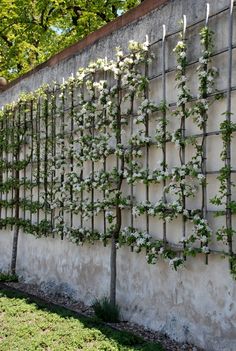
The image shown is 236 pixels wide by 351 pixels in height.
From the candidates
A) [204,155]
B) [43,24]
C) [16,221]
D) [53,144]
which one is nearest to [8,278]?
[16,221]

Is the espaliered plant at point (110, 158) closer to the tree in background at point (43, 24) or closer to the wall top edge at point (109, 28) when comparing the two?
the wall top edge at point (109, 28)

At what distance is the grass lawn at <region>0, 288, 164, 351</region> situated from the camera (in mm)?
3588

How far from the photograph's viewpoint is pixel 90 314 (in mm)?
4547

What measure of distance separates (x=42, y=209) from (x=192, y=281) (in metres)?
2.81

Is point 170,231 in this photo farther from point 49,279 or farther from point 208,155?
point 49,279

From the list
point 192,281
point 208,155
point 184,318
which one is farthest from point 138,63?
point 184,318

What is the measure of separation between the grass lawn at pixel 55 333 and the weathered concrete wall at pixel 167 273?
0.38 meters

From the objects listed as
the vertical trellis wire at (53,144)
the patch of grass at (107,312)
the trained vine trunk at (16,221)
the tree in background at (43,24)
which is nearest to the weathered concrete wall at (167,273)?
the patch of grass at (107,312)

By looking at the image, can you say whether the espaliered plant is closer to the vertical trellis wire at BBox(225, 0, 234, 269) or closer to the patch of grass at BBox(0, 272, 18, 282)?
the vertical trellis wire at BBox(225, 0, 234, 269)

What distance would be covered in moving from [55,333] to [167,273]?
41.2 inches

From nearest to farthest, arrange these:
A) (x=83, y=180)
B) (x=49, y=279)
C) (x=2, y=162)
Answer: (x=83, y=180)
(x=49, y=279)
(x=2, y=162)

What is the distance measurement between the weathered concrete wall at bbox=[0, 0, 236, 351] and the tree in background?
6698mm

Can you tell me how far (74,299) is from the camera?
518cm

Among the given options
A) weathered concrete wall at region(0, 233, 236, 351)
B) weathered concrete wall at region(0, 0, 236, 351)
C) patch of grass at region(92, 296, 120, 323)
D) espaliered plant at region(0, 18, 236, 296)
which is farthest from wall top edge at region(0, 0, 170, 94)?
patch of grass at region(92, 296, 120, 323)
